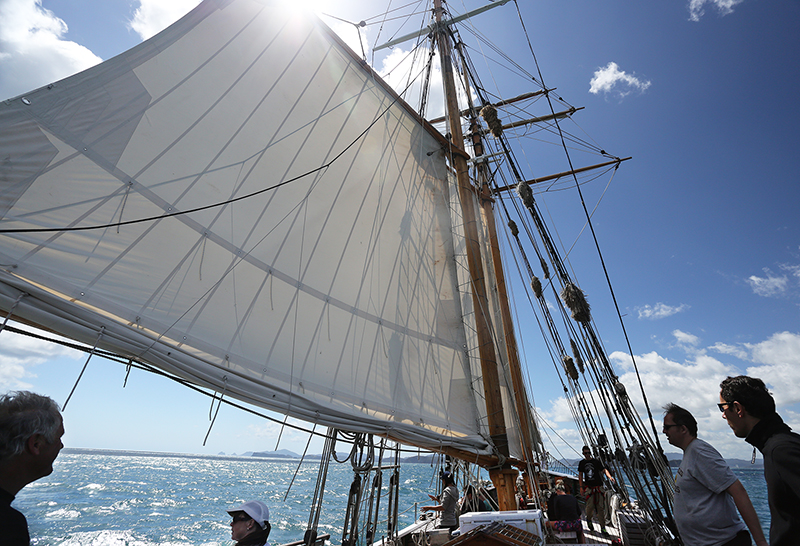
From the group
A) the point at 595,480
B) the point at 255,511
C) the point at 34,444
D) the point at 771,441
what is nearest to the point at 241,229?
the point at 255,511

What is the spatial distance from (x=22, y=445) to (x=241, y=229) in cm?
323

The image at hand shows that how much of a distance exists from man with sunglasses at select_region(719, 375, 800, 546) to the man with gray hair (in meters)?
2.54

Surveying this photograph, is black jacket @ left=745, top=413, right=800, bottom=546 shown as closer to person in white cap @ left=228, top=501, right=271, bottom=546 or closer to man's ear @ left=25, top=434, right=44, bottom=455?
person in white cap @ left=228, top=501, right=271, bottom=546

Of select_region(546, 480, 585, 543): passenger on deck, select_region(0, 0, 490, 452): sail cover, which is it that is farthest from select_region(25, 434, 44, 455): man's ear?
select_region(546, 480, 585, 543): passenger on deck

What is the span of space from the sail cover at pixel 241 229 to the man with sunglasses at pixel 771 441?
3548mm

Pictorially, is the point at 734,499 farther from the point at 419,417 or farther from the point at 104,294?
the point at 104,294

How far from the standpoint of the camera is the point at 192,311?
381 centimetres

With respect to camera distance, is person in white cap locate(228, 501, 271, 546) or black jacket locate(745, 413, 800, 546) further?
person in white cap locate(228, 501, 271, 546)

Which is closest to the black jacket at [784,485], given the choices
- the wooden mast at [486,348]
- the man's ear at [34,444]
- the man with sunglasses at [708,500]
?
the man with sunglasses at [708,500]

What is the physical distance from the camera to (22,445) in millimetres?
1478

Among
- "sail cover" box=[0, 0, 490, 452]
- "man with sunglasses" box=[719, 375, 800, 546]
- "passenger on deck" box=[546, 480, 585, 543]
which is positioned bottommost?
"passenger on deck" box=[546, 480, 585, 543]

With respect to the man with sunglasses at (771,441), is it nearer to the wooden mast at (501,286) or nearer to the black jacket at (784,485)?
the black jacket at (784,485)

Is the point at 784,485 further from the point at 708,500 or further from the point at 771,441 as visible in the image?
the point at 708,500

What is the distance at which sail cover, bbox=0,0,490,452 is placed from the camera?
3121 millimetres
